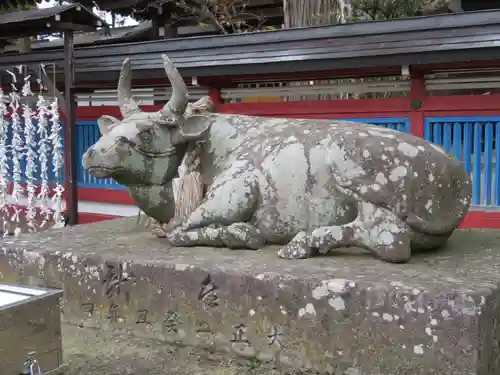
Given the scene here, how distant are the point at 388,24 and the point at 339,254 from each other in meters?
3.49

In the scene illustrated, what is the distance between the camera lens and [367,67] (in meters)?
5.88

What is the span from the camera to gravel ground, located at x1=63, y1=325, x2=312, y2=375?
2621mm

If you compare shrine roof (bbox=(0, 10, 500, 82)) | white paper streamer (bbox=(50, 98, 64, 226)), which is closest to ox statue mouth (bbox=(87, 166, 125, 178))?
shrine roof (bbox=(0, 10, 500, 82))

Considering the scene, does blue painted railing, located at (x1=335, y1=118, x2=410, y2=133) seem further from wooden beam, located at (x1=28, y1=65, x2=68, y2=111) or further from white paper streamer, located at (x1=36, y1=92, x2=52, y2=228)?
white paper streamer, located at (x1=36, y1=92, x2=52, y2=228)

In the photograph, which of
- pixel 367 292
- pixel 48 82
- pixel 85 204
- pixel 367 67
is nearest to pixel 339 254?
pixel 367 292

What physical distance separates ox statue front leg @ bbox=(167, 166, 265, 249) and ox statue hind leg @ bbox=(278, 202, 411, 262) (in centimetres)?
26

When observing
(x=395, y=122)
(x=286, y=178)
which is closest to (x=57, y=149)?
(x=395, y=122)

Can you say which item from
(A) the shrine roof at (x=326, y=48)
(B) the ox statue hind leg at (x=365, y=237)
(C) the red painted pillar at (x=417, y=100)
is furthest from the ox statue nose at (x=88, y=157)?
(C) the red painted pillar at (x=417, y=100)

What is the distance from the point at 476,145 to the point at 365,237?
135 inches

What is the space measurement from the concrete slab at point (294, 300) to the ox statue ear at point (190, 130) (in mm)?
602

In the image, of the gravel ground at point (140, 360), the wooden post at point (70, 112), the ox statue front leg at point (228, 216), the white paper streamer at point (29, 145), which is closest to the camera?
the gravel ground at point (140, 360)

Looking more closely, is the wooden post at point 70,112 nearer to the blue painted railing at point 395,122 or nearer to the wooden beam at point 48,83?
the wooden beam at point 48,83

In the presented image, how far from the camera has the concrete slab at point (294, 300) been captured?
2266mm

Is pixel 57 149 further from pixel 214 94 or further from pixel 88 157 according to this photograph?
pixel 88 157
